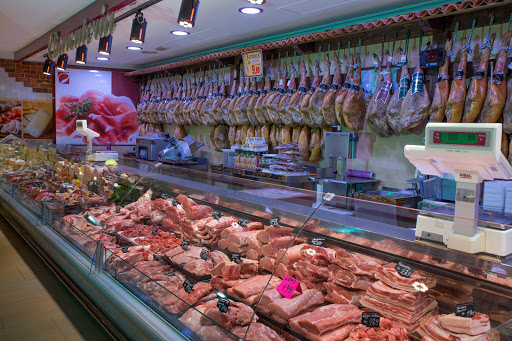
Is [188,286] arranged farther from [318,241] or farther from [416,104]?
[416,104]

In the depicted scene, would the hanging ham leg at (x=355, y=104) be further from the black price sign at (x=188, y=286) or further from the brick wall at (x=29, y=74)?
the brick wall at (x=29, y=74)

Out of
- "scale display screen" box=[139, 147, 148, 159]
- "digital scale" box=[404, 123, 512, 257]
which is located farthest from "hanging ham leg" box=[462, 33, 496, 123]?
"scale display screen" box=[139, 147, 148, 159]

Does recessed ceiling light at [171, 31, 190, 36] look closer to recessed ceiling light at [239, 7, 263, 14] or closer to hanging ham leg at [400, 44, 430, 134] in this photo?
recessed ceiling light at [239, 7, 263, 14]

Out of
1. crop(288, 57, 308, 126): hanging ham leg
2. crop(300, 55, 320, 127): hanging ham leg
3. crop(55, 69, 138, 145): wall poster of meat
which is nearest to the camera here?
crop(300, 55, 320, 127): hanging ham leg

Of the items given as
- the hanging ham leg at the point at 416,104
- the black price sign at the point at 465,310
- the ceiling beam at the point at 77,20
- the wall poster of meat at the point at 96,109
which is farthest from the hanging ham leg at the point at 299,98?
the wall poster of meat at the point at 96,109

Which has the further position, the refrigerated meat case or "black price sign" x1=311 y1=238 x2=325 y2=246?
"black price sign" x1=311 y1=238 x2=325 y2=246

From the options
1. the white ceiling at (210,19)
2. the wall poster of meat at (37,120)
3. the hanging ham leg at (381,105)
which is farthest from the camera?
the wall poster of meat at (37,120)

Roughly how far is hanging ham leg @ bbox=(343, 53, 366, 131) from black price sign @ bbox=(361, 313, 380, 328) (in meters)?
3.69

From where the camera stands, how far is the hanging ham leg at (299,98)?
583cm

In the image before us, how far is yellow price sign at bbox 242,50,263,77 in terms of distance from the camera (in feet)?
21.0

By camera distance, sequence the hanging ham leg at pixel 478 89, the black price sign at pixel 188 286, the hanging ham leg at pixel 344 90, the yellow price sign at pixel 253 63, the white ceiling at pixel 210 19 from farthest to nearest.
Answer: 1. the yellow price sign at pixel 253 63
2. the hanging ham leg at pixel 344 90
3. the white ceiling at pixel 210 19
4. the hanging ham leg at pixel 478 89
5. the black price sign at pixel 188 286

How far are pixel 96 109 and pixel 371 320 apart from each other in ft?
33.3

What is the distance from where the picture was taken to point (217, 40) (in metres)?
7.23

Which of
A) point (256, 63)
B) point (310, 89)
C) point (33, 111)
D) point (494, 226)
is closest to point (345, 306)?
point (494, 226)
